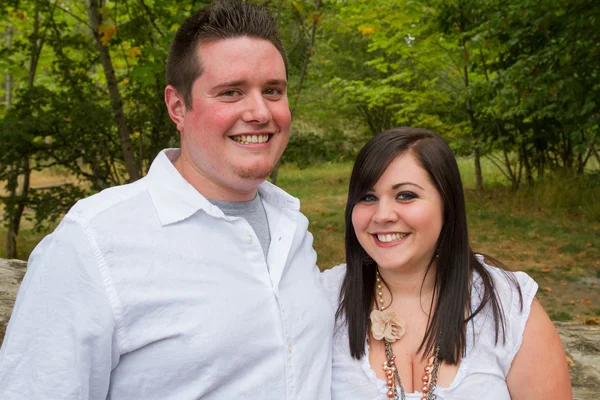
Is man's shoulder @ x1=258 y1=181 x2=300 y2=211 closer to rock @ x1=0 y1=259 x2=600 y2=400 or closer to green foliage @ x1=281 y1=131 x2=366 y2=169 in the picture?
rock @ x1=0 y1=259 x2=600 y2=400

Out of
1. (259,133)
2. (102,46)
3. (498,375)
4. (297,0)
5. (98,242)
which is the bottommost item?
(498,375)

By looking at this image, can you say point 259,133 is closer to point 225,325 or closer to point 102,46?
point 225,325

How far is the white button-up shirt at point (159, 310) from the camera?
5.06 feet

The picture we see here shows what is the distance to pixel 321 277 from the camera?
245 centimetres

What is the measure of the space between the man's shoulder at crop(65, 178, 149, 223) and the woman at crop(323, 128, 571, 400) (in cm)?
85

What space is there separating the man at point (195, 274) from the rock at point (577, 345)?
50.7 inches

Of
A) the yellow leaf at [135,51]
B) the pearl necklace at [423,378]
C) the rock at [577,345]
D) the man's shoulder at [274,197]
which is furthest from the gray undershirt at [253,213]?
the yellow leaf at [135,51]

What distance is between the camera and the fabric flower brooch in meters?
2.16

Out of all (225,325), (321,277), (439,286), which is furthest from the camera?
(321,277)

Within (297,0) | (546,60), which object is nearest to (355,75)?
(546,60)

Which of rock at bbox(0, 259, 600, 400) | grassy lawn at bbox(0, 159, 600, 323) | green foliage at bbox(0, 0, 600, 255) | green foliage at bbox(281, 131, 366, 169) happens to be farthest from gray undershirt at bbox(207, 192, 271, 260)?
green foliage at bbox(281, 131, 366, 169)

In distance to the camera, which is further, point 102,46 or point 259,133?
point 102,46

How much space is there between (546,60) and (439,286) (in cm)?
701

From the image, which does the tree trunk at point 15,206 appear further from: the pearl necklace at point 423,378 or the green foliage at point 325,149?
the green foliage at point 325,149
